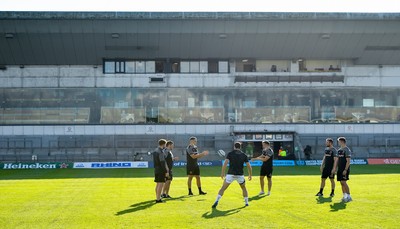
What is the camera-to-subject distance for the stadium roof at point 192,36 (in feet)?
169

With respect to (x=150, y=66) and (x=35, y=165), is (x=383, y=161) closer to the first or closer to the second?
(x=150, y=66)

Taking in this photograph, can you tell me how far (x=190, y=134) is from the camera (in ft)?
183

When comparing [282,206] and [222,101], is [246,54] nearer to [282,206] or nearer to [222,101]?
[222,101]

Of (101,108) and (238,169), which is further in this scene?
(101,108)

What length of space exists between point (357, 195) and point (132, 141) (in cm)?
3472

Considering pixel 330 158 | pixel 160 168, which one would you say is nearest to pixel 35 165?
pixel 160 168

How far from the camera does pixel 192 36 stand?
5334 centimetres

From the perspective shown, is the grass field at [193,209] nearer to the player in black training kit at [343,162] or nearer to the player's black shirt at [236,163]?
the player in black training kit at [343,162]

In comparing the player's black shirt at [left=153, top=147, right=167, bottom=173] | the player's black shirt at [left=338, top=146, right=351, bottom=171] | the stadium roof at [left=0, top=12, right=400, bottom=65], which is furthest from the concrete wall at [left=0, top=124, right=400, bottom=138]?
the player's black shirt at [left=153, top=147, right=167, bottom=173]

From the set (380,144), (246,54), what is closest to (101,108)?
(246,54)

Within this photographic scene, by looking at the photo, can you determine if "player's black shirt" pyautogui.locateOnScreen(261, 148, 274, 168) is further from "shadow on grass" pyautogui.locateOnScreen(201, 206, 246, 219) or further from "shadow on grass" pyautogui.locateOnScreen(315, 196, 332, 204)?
"shadow on grass" pyautogui.locateOnScreen(201, 206, 246, 219)

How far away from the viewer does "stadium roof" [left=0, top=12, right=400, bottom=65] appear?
51500mm

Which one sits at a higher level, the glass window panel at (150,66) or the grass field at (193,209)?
the glass window panel at (150,66)

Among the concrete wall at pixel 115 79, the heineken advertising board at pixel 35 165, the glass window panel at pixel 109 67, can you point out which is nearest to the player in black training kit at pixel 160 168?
the heineken advertising board at pixel 35 165
